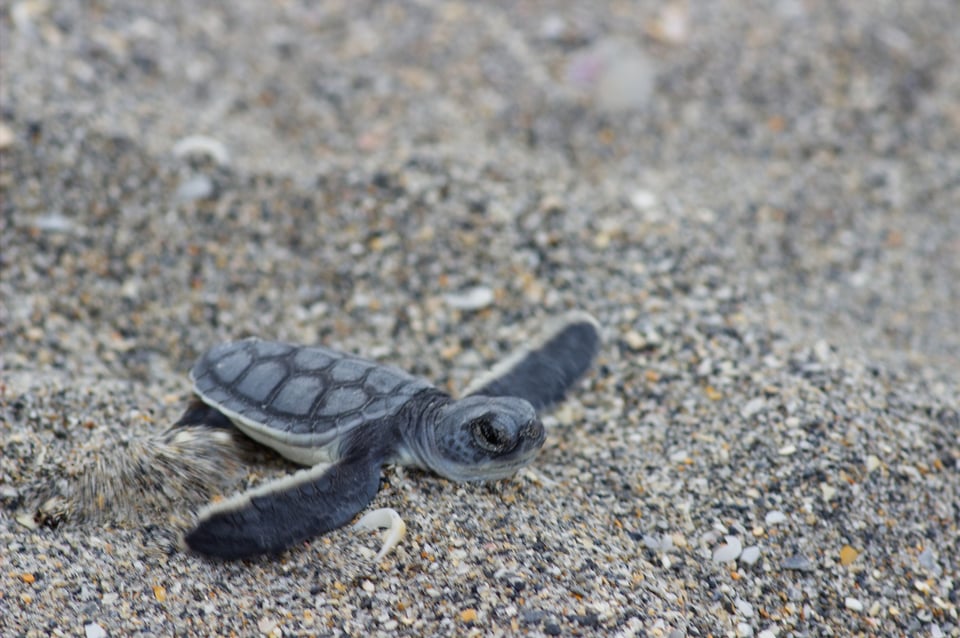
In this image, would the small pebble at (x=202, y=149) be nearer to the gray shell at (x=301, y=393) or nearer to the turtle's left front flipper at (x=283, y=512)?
the gray shell at (x=301, y=393)

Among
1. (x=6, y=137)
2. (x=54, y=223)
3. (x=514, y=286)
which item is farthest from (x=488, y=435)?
(x=6, y=137)

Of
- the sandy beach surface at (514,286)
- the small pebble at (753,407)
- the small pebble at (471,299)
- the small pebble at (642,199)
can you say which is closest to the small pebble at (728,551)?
the sandy beach surface at (514,286)

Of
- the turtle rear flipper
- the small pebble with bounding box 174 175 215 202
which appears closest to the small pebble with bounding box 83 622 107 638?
the turtle rear flipper

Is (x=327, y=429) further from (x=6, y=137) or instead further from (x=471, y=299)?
(x=6, y=137)

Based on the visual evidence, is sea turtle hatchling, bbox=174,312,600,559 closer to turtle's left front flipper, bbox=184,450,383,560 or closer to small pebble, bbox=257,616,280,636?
turtle's left front flipper, bbox=184,450,383,560

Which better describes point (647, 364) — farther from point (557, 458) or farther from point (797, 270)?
point (797, 270)

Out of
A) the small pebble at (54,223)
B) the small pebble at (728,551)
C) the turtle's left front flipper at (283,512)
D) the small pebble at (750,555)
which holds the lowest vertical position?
the small pebble at (750,555)

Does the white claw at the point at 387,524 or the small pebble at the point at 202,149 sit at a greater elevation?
the small pebble at the point at 202,149
